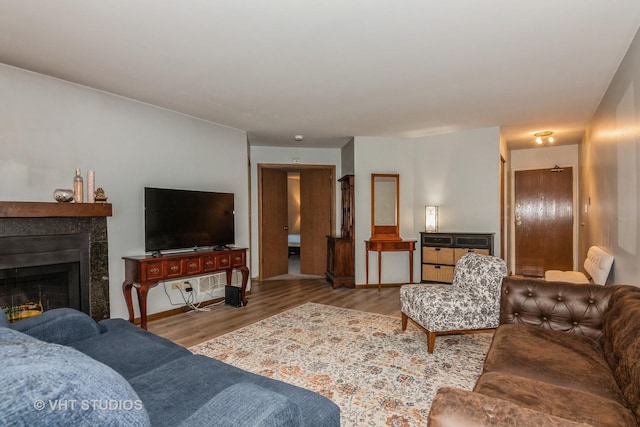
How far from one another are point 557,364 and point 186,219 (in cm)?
376

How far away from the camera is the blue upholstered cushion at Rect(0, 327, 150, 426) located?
0.54 meters

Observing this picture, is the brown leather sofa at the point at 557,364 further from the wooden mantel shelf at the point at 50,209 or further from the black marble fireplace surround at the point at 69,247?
the black marble fireplace surround at the point at 69,247

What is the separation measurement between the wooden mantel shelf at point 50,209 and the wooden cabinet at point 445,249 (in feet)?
14.3

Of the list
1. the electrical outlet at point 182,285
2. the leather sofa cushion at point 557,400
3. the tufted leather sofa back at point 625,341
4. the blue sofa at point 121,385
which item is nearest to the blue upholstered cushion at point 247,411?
the blue sofa at point 121,385

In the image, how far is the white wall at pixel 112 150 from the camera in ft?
9.55

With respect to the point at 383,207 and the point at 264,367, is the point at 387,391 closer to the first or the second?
the point at 264,367

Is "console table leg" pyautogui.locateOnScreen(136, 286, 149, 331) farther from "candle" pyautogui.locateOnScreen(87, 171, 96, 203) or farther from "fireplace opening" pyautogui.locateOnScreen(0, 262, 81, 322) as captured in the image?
"candle" pyautogui.locateOnScreen(87, 171, 96, 203)

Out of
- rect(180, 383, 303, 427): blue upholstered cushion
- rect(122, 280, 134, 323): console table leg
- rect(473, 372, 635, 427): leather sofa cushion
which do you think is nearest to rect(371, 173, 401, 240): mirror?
rect(122, 280, 134, 323): console table leg

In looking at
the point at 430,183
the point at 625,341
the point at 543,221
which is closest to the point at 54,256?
the point at 625,341

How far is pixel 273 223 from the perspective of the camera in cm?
665

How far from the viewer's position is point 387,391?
7.61 ft

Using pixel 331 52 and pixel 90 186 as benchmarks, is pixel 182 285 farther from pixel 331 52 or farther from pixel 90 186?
pixel 331 52

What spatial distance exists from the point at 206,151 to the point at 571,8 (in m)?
4.05

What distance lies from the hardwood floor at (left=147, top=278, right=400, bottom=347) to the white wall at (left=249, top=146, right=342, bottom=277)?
738 millimetres
